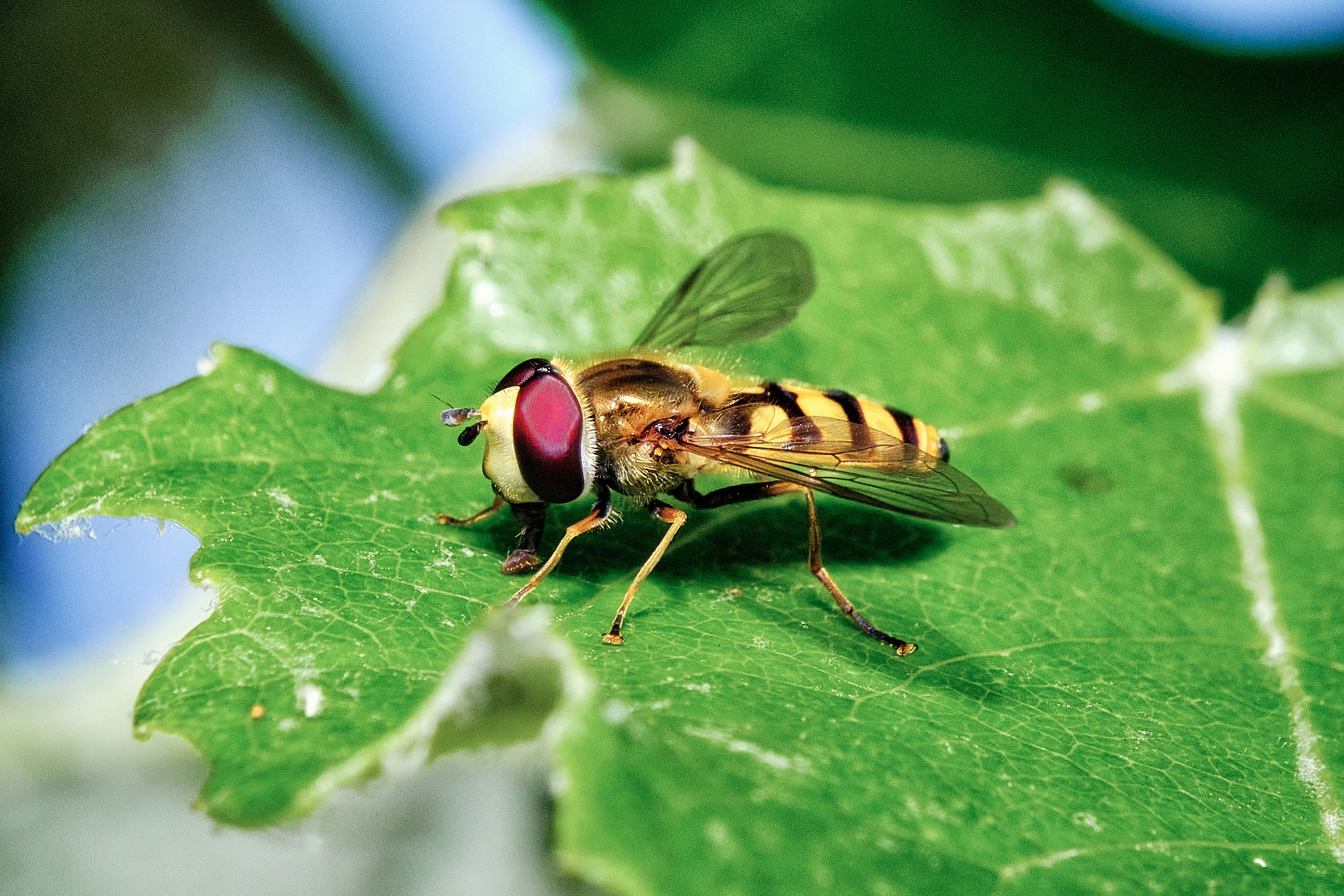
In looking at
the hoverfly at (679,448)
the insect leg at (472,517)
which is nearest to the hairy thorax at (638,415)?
the hoverfly at (679,448)

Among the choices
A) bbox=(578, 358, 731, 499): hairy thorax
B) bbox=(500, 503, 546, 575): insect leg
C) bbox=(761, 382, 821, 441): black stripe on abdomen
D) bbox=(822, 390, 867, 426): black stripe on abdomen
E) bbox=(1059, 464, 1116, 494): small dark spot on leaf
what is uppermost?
bbox=(1059, 464, 1116, 494): small dark spot on leaf

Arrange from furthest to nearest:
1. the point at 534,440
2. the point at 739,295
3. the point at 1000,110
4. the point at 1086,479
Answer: the point at 1000,110 < the point at 739,295 < the point at 1086,479 < the point at 534,440

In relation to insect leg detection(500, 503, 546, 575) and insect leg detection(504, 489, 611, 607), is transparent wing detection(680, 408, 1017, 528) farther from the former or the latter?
insect leg detection(500, 503, 546, 575)

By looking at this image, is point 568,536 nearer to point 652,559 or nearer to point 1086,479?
point 652,559

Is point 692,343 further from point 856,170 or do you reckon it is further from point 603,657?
point 856,170

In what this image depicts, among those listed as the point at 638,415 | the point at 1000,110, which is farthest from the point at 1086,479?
the point at 1000,110

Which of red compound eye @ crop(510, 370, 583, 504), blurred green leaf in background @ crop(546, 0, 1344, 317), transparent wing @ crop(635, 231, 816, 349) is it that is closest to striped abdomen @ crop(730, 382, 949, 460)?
transparent wing @ crop(635, 231, 816, 349)
